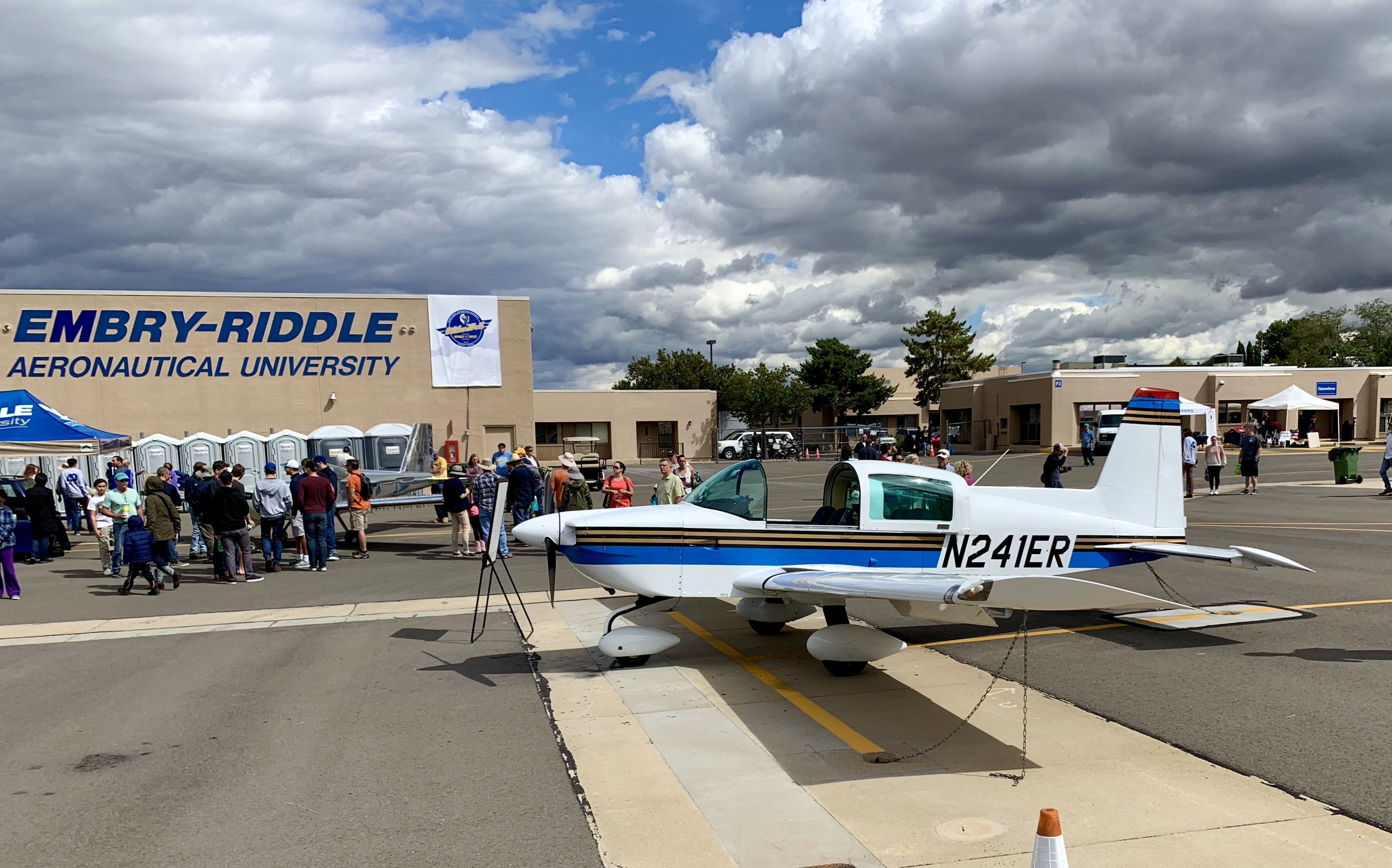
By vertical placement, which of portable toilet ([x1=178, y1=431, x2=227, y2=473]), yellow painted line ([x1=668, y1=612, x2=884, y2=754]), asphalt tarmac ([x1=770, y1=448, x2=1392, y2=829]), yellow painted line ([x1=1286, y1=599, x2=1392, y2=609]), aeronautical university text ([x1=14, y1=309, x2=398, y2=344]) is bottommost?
yellow painted line ([x1=668, y1=612, x2=884, y2=754])

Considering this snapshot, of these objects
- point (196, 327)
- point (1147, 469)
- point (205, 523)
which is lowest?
point (205, 523)

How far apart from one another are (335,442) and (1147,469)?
25.9 meters

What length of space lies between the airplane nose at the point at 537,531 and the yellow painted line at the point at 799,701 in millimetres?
2060

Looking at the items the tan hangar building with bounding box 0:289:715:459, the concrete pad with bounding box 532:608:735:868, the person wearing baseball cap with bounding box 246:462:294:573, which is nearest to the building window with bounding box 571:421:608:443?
the tan hangar building with bounding box 0:289:715:459

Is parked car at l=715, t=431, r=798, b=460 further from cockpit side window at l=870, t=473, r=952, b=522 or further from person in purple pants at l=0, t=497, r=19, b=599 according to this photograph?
cockpit side window at l=870, t=473, r=952, b=522

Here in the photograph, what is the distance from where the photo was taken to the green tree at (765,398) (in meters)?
65.1

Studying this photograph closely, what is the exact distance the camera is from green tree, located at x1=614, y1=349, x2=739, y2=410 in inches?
3177

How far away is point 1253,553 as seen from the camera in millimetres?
6871

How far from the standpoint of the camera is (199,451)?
26984 mm

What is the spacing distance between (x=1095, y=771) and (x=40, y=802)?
6268mm

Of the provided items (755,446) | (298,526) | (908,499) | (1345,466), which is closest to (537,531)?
(908,499)

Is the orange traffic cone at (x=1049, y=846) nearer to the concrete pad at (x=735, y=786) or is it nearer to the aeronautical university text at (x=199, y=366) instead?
the concrete pad at (x=735, y=786)

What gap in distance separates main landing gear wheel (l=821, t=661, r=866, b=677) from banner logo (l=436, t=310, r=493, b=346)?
3138 centimetres

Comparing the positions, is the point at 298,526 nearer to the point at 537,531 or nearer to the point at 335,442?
the point at 537,531
